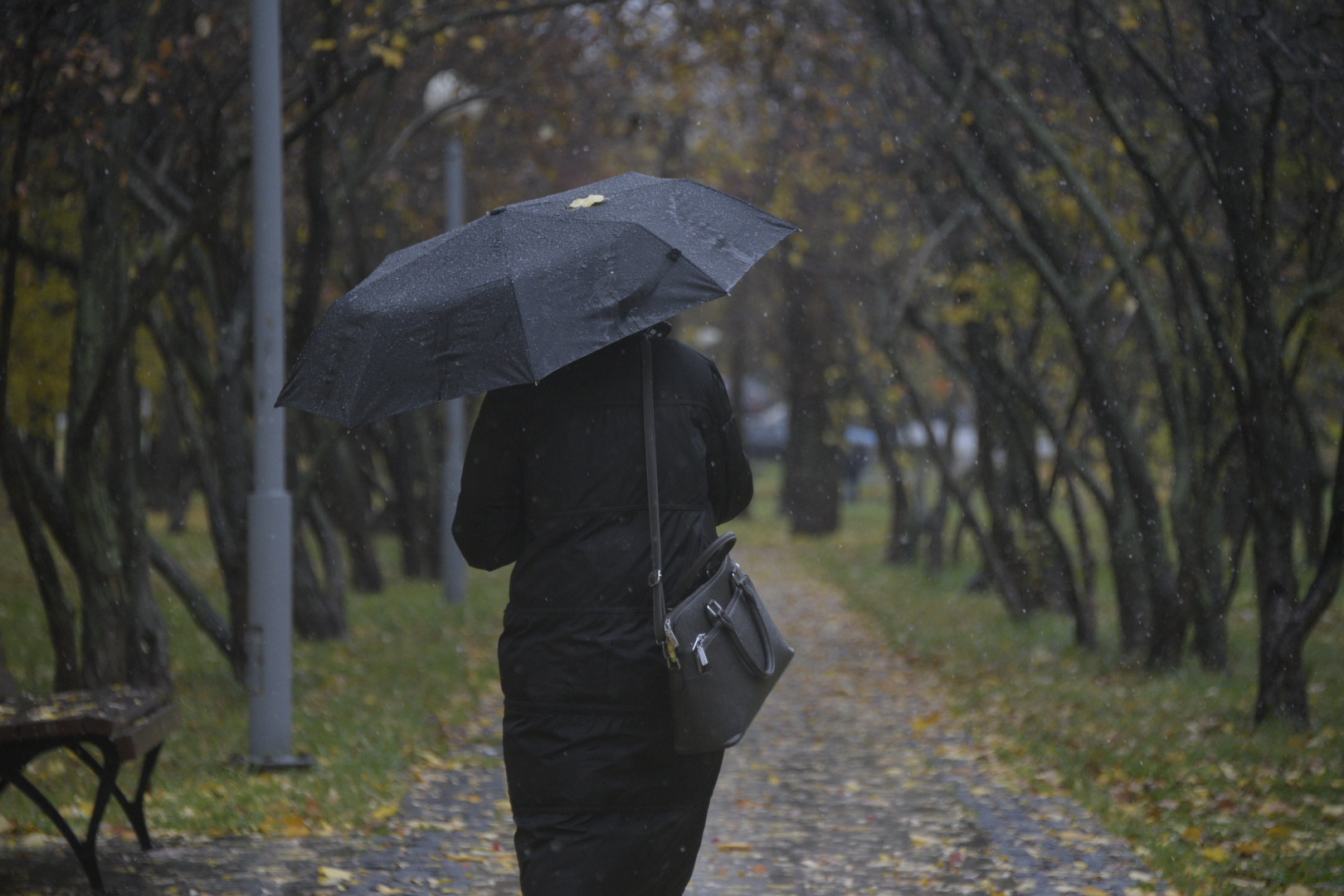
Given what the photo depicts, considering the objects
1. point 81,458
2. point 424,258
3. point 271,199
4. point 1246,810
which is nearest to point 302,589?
point 81,458

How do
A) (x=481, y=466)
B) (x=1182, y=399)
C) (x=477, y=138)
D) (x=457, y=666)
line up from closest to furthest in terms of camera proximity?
(x=481, y=466)
(x=1182, y=399)
(x=457, y=666)
(x=477, y=138)

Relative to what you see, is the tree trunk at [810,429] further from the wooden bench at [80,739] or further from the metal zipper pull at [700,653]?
the metal zipper pull at [700,653]

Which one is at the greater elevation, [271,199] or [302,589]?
[271,199]

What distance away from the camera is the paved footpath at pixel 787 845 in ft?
18.5

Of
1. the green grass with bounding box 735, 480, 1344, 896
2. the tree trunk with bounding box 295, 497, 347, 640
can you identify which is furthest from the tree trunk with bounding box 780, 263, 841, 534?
the tree trunk with bounding box 295, 497, 347, 640

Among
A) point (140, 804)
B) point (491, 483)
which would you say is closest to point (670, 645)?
point (491, 483)

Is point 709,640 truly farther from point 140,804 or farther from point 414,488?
point 414,488

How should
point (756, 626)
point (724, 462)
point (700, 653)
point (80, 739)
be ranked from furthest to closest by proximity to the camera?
point (80, 739)
point (724, 462)
point (756, 626)
point (700, 653)

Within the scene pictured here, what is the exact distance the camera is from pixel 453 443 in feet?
51.8

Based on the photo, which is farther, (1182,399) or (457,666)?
(457,666)

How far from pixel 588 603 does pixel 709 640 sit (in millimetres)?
311

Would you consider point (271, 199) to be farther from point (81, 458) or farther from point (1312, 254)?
point (1312, 254)

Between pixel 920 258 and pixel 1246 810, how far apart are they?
849 centimetres

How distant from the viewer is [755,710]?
3.65m
